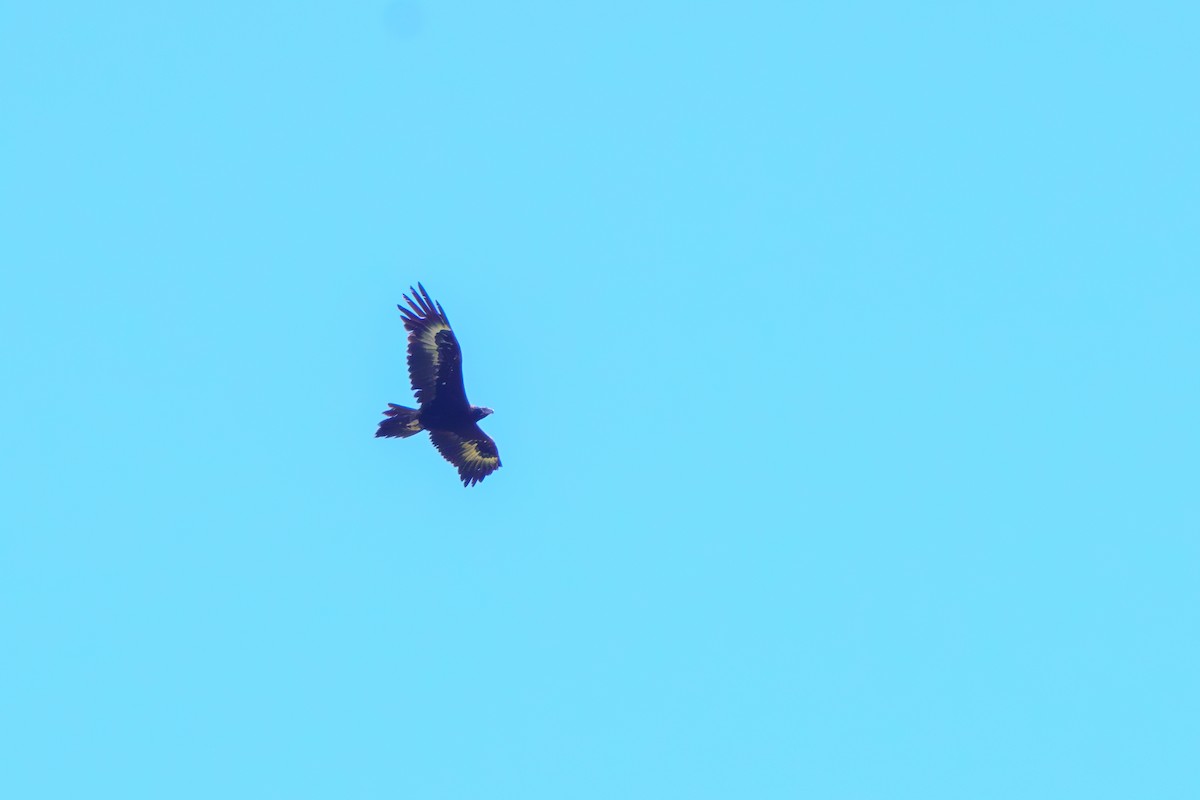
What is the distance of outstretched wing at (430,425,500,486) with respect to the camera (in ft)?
138

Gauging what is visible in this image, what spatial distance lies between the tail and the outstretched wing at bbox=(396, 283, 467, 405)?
394mm

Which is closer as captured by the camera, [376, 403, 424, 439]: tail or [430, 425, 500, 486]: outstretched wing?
[376, 403, 424, 439]: tail

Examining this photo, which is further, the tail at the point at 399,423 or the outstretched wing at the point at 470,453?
the outstretched wing at the point at 470,453

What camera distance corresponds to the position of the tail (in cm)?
4028

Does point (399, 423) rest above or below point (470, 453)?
below

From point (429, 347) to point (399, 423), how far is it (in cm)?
142

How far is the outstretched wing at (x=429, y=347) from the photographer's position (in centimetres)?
4012

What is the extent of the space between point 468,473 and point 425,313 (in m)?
3.64

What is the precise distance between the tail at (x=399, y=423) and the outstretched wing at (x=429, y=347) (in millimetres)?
394

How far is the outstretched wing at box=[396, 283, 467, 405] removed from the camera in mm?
40125

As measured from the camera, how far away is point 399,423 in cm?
4044

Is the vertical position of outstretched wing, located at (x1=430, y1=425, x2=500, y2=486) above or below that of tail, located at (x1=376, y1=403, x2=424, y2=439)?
above

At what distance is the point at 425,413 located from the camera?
4069 cm

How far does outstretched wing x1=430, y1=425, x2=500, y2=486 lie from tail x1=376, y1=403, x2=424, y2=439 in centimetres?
132
